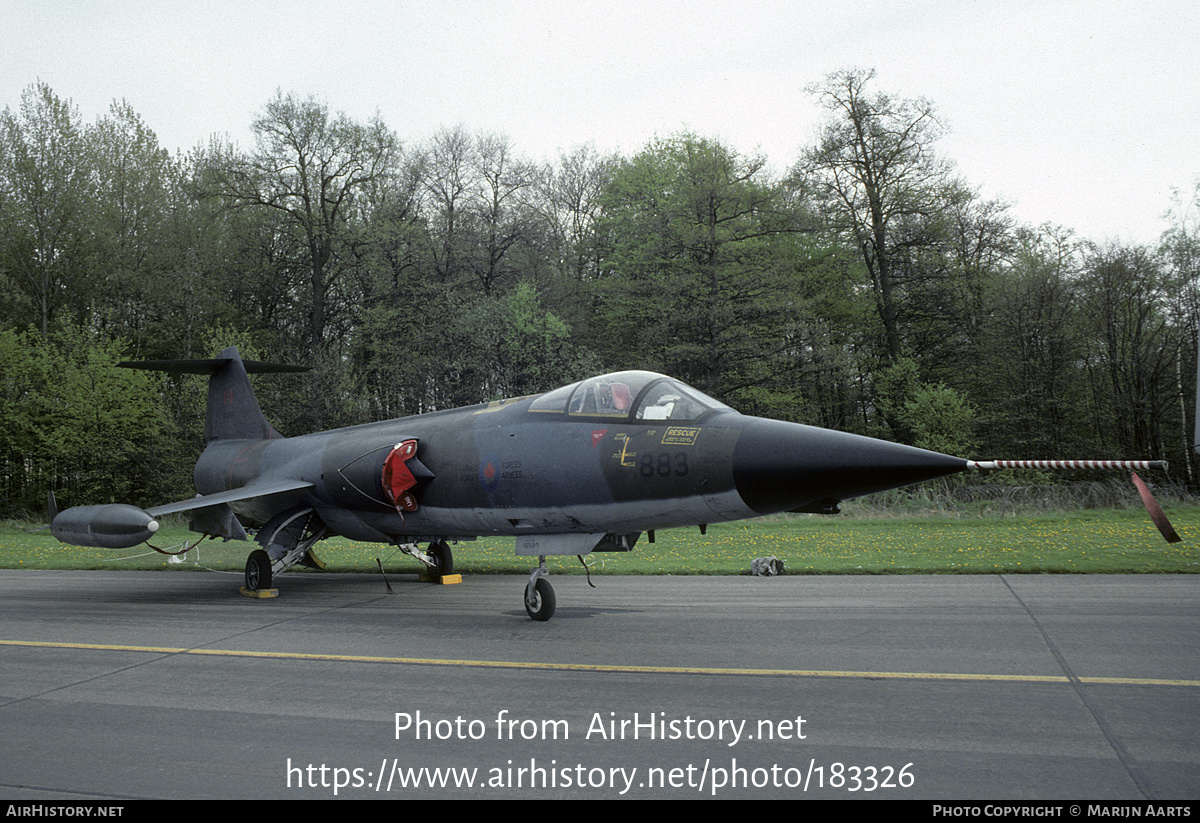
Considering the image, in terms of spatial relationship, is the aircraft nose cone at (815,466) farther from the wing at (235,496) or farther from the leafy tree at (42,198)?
the leafy tree at (42,198)

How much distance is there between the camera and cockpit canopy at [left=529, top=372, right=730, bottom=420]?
7695mm

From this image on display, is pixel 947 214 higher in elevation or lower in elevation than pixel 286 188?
lower

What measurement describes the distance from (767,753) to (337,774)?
2.17 m

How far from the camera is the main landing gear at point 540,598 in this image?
8.26 metres

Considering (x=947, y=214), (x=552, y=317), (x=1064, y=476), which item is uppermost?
(x=947, y=214)

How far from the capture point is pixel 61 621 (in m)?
9.19

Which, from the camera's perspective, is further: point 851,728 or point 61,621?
point 61,621

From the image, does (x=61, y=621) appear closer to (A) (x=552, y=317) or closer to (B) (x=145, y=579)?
(B) (x=145, y=579)

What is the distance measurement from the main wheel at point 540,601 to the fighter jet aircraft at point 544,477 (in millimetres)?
15

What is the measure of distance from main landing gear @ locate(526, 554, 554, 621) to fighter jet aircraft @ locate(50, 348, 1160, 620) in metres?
0.01

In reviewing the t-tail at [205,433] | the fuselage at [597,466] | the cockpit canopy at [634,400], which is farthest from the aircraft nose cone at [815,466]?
the t-tail at [205,433]

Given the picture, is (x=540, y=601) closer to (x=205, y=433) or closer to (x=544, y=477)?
(x=544, y=477)
